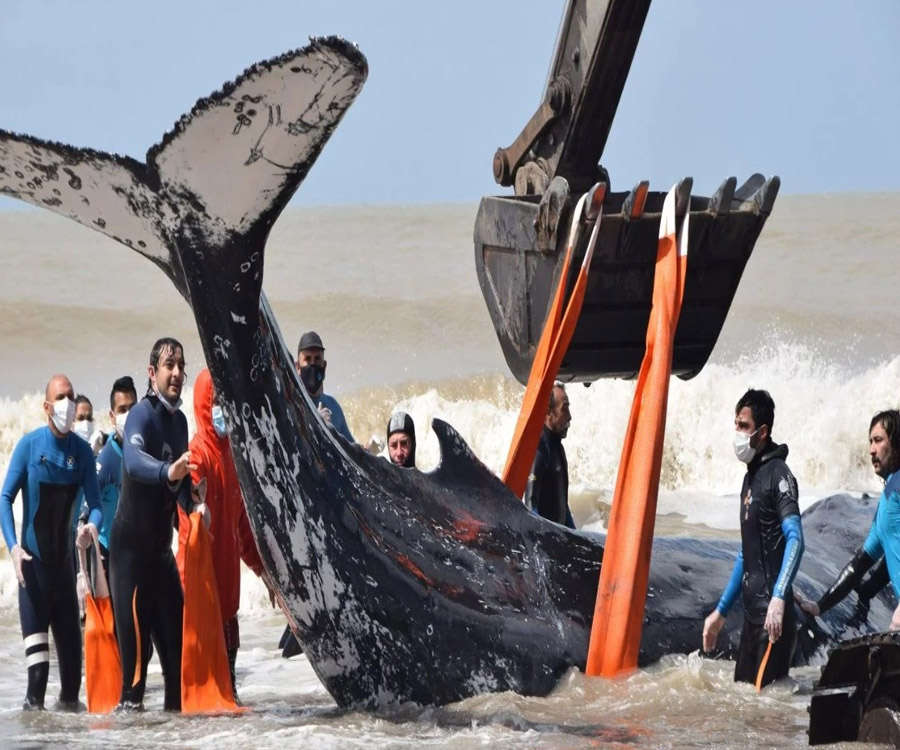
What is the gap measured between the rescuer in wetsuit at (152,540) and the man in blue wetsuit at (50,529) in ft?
1.36

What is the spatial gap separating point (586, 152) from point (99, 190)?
4.06 m

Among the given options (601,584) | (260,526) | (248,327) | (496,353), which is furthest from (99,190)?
(496,353)

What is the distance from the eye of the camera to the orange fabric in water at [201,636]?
7949mm

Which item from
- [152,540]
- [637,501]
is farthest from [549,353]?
[152,540]

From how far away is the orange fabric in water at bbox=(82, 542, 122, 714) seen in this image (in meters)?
8.32

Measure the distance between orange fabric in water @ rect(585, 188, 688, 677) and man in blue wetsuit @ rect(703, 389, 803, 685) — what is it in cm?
59

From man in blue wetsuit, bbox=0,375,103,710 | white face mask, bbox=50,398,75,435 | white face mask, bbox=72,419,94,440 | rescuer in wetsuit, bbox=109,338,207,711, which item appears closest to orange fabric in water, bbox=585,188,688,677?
rescuer in wetsuit, bbox=109,338,207,711

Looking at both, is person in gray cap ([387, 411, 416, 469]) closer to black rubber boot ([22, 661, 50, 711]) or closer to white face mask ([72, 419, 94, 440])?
black rubber boot ([22, 661, 50, 711])

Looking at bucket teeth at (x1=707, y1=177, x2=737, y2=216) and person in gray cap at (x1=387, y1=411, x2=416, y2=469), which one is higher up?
bucket teeth at (x1=707, y1=177, x2=737, y2=216)

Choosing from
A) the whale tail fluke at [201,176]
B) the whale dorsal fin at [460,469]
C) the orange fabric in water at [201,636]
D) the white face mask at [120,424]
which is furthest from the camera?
the white face mask at [120,424]

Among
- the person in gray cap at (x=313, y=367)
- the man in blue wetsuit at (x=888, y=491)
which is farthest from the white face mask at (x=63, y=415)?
the man in blue wetsuit at (x=888, y=491)

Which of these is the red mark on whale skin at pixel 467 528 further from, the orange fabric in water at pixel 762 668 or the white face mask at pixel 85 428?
the white face mask at pixel 85 428

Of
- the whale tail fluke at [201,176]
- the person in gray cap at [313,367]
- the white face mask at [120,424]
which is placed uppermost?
the whale tail fluke at [201,176]

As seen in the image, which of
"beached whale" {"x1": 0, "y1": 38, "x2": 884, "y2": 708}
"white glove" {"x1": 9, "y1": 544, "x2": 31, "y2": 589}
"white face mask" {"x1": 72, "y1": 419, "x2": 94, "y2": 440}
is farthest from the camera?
"white face mask" {"x1": 72, "y1": 419, "x2": 94, "y2": 440}
